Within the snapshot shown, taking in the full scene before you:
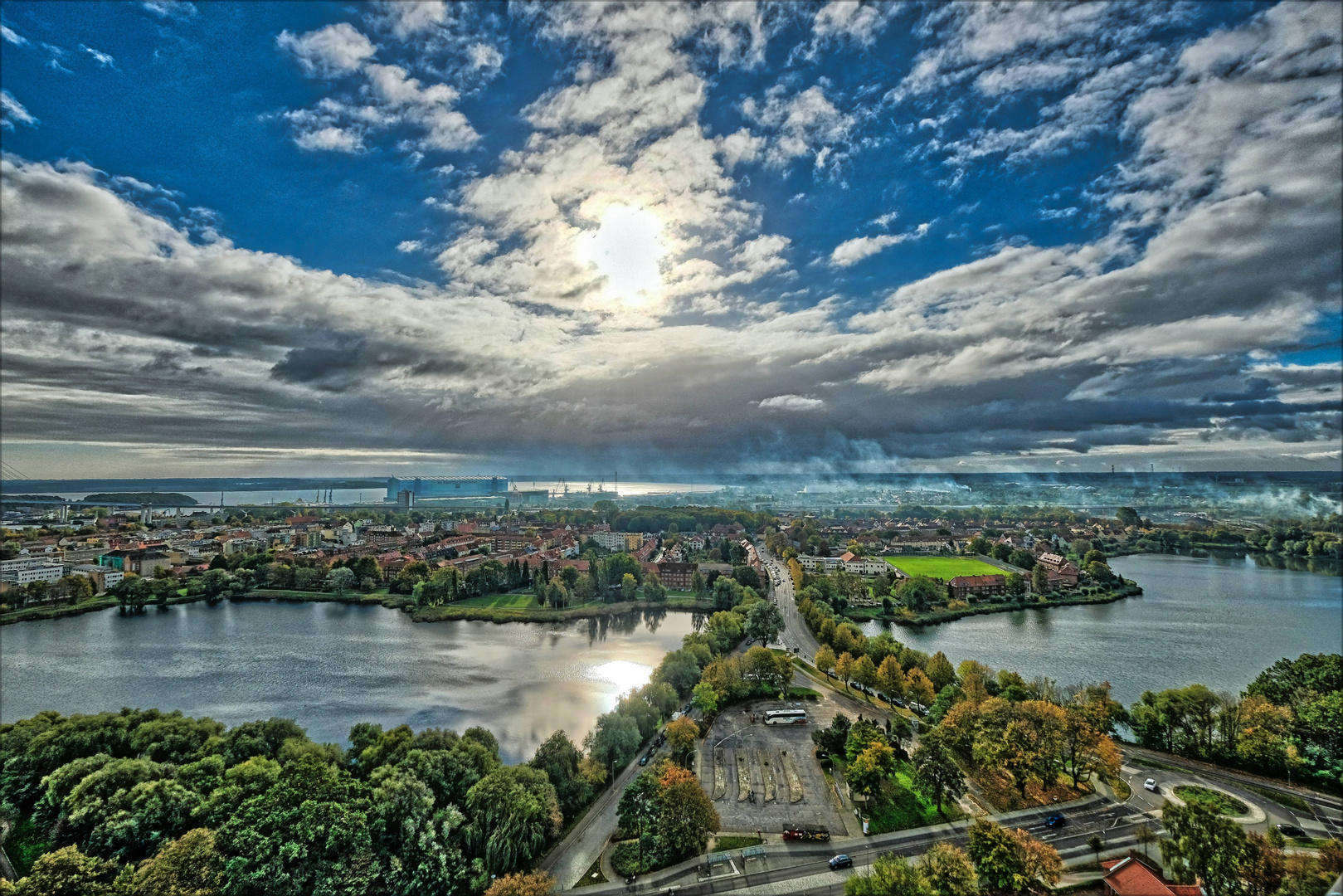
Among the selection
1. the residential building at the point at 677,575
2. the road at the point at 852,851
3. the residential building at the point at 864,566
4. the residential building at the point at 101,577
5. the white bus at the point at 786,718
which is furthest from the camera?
the residential building at the point at 864,566

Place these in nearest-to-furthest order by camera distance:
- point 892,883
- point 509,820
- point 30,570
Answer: point 892,883, point 509,820, point 30,570

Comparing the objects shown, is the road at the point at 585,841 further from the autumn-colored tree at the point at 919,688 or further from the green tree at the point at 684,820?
the autumn-colored tree at the point at 919,688

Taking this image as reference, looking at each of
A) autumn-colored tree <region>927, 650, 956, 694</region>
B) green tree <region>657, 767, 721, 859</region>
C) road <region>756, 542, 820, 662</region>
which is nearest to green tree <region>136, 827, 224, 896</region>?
green tree <region>657, 767, 721, 859</region>

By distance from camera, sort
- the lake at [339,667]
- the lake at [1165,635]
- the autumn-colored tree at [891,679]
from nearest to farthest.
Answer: the autumn-colored tree at [891,679] → the lake at [339,667] → the lake at [1165,635]

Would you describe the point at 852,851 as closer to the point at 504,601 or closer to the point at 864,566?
the point at 504,601

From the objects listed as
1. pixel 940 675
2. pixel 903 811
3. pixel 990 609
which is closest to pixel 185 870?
pixel 903 811

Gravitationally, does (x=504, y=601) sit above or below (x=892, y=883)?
below

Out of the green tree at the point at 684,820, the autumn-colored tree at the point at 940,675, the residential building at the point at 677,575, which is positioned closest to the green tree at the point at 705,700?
the green tree at the point at 684,820
